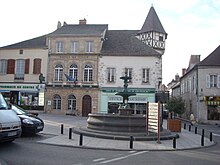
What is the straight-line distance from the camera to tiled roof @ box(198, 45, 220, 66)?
31734 mm

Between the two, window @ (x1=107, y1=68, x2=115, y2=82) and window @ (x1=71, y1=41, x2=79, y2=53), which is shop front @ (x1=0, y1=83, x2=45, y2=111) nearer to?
→ window @ (x1=71, y1=41, x2=79, y2=53)

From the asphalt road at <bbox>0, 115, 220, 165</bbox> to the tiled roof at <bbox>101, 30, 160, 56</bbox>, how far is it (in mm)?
23305

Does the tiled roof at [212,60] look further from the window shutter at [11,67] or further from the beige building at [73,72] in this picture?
the window shutter at [11,67]

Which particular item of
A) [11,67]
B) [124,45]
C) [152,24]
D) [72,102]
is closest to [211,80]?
[124,45]

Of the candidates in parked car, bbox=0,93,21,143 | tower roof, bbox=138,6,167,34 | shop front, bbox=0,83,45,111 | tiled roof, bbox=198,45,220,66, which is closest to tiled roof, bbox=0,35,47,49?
shop front, bbox=0,83,45,111

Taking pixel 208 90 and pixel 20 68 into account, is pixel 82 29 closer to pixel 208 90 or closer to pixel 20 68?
pixel 20 68

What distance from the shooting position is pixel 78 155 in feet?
29.1

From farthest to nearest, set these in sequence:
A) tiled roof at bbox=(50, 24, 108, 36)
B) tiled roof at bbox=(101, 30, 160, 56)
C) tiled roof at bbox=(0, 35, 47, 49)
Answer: tiled roof at bbox=(0, 35, 47, 49)
tiled roof at bbox=(50, 24, 108, 36)
tiled roof at bbox=(101, 30, 160, 56)

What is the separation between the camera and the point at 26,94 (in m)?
34.2

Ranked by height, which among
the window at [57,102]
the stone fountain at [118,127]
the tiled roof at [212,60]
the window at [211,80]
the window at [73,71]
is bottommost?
the stone fountain at [118,127]

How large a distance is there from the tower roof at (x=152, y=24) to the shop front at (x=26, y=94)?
16.1 metres

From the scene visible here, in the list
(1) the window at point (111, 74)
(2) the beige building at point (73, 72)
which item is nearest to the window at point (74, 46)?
(2) the beige building at point (73, 72)

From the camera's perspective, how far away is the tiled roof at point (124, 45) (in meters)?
33.1

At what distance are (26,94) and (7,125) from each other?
87.3ft
